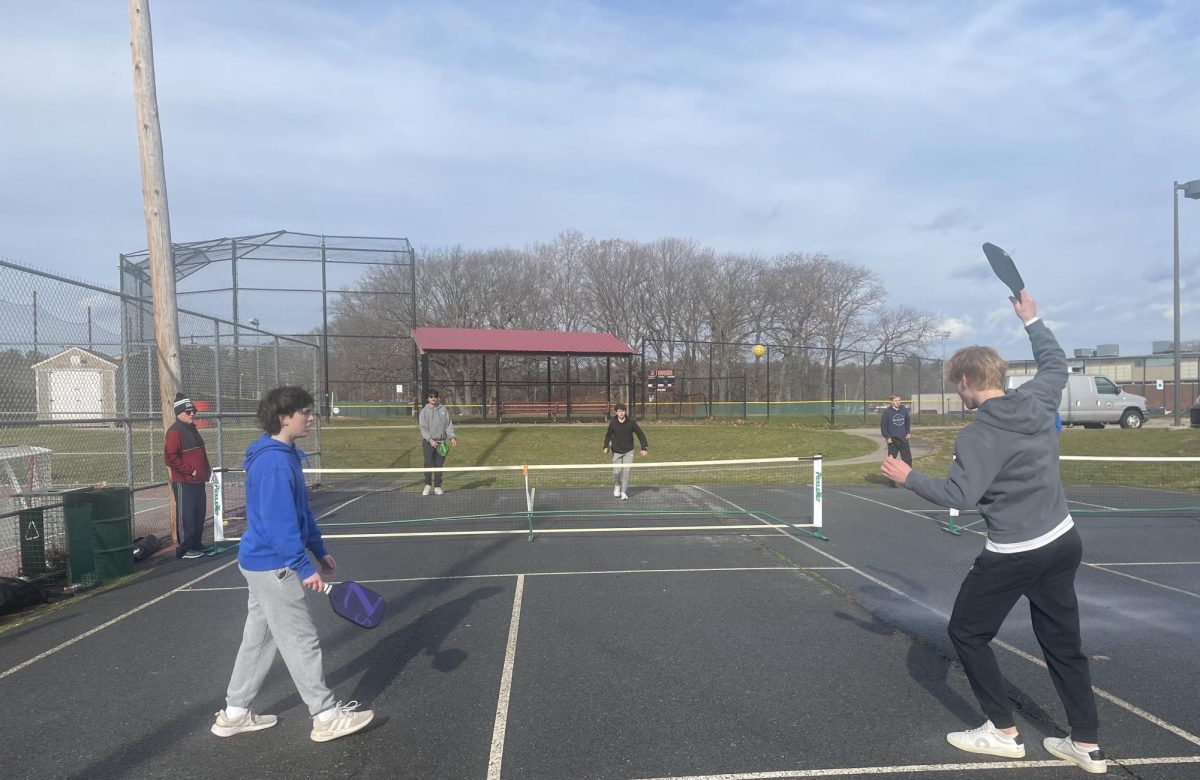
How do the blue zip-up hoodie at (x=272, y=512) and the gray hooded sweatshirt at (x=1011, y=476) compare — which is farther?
the blue zip-up hoodie at (x=272, y=512)

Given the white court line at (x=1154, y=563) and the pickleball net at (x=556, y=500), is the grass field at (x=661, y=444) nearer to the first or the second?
the pickleball net at (x=556, y=500)

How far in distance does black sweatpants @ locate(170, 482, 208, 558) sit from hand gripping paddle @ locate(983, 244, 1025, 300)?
8901mm

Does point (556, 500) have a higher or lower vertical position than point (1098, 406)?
lower

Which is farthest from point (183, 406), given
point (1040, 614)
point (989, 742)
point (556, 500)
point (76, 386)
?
point (1040, 614)

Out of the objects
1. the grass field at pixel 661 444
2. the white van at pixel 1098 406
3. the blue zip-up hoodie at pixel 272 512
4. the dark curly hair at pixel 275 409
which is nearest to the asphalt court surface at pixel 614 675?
the blue zip-up hoodie at pixel 272 512

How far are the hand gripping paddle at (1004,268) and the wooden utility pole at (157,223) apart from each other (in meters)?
9.16

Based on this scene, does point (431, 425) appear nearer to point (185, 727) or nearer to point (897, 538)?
point (897, 538)

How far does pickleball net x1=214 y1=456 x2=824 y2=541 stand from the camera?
10633 mm

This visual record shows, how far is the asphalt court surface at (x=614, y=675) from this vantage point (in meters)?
3.82

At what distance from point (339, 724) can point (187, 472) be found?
634cm

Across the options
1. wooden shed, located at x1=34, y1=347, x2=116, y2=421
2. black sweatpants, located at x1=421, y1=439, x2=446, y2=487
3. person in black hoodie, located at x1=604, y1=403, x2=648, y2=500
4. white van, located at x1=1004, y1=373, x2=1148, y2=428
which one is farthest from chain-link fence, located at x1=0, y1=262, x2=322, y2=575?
white van, located at x1=1004, y1=373, x2=1148, y2=428

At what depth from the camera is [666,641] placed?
5.65 meters

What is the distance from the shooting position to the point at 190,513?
920 cm

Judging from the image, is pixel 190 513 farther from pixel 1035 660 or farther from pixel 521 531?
pixel 1035 660
